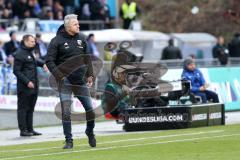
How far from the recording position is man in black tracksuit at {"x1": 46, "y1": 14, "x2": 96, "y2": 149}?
49.1 feet

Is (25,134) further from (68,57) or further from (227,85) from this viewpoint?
(227,85)

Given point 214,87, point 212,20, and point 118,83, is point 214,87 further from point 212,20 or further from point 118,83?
point 212,20

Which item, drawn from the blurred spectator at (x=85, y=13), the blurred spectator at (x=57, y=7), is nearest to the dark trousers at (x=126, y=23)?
the blurred spectator at (x=85, y=13)

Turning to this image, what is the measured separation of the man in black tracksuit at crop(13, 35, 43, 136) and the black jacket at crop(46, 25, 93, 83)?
14.2ft

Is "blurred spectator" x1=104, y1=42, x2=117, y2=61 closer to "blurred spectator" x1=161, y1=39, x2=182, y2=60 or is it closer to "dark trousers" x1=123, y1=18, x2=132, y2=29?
"blurred spectator" x1=161, y1=39, x2=182, y2=60

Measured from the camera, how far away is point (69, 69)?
15031mm

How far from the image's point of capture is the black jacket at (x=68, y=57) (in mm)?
15016

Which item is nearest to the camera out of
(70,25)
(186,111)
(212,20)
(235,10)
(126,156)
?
(126,156)

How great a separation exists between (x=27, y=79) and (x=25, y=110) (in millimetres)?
698

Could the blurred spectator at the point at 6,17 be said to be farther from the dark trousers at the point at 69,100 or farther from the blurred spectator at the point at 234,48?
the dark trousers at the point at 69,100

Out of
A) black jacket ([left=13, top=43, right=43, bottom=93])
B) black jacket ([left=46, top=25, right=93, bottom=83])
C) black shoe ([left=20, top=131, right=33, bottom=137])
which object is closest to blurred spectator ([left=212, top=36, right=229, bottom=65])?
black jacket ([left=13, top=43, right=43, bottom=93])

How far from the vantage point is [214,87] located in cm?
2541

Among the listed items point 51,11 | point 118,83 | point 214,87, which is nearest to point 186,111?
point 118,83

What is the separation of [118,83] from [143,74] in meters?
0.58
